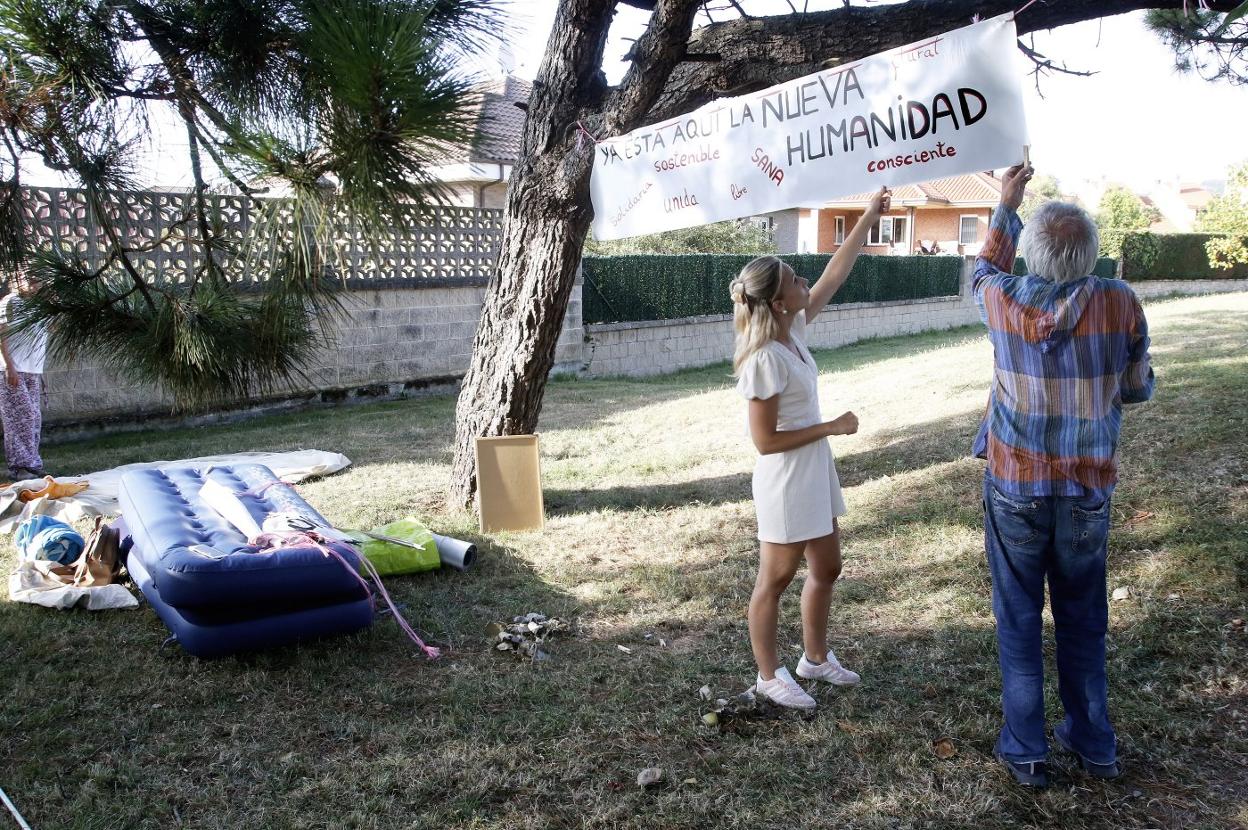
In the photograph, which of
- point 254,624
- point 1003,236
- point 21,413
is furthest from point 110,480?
point 1003,236

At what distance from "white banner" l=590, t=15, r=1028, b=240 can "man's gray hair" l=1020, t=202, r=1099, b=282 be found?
3.61 ft

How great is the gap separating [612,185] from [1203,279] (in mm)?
31881

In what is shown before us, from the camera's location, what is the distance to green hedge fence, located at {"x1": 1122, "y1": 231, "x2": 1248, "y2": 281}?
30.1 metres

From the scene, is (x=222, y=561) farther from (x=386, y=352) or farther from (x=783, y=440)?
(x=386, y=352)

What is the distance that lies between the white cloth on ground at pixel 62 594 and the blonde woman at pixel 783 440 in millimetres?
2871

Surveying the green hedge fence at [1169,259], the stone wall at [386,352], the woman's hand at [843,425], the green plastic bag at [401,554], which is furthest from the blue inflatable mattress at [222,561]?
the green hedge fence at [1169,259]

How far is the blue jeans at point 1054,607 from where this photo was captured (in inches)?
102

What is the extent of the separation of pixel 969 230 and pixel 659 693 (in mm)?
34810

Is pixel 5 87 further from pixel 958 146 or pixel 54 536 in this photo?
pixel 958 146

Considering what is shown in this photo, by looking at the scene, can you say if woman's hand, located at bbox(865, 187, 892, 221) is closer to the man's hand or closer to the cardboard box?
the man's hand

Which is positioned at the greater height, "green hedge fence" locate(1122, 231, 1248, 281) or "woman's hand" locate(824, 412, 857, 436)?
"green hedge fence" locate(1122, 231, 1248, 281)

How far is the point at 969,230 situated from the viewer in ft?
115

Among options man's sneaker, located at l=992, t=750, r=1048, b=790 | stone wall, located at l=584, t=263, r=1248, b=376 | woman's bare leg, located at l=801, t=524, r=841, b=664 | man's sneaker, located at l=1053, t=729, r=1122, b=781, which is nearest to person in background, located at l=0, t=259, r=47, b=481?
woman's bare leg, located at l=801, t=524, r=841, b=664

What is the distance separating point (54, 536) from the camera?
4.61 meters
